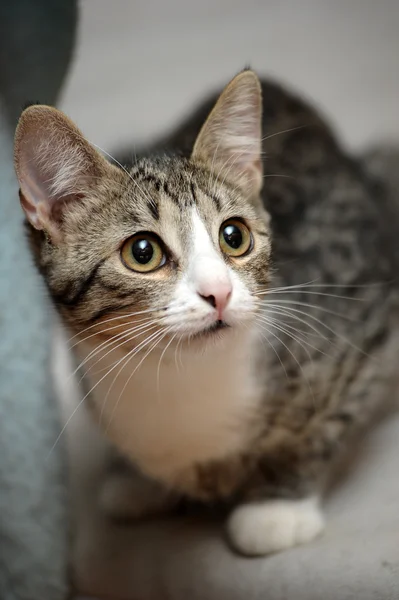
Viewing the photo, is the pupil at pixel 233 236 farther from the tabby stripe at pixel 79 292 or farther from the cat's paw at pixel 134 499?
the cat's paw at pixel 134 499

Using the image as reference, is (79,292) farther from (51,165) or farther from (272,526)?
(272,526)

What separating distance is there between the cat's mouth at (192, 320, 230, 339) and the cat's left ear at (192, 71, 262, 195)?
258mm

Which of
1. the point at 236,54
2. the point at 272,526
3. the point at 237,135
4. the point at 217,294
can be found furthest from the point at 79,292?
the point at 236,54

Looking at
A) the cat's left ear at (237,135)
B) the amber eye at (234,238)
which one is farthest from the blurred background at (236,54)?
the amber eye at (234,238)

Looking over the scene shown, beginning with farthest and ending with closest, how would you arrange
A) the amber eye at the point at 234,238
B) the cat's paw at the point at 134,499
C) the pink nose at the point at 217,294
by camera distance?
the cat's paw at the point at 134,499
the amber eye at the point at 234,238
the pink nose at the point at 217,294

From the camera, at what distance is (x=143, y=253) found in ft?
2.52

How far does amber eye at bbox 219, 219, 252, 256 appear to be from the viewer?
2.66 feet

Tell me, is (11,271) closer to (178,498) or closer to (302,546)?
(178,498)

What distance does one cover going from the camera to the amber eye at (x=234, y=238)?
0.81m

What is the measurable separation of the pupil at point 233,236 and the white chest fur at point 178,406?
0.13 meters

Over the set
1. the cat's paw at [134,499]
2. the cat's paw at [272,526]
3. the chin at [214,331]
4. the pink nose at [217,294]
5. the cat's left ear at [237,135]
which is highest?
the cat's left ear at [237,135]

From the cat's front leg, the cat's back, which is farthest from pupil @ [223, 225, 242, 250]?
the cat's front leg

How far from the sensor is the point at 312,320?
3.48 ft

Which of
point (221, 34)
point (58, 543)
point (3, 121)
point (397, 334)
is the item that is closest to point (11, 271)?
point (3, 121)
